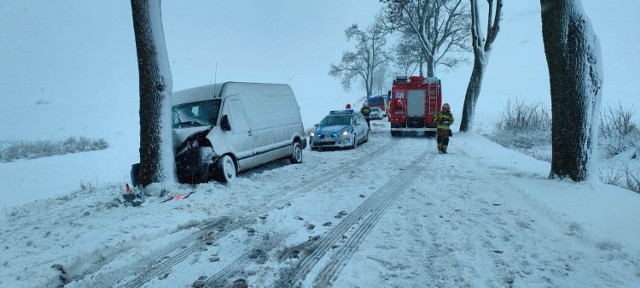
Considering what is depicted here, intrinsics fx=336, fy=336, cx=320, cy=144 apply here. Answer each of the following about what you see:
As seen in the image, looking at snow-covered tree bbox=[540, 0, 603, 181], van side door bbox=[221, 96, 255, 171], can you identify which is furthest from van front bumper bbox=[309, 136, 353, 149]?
snow-covered tree bbox=[540, 0, 603, 181]

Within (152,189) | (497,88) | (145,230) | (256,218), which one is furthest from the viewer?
(497,88)

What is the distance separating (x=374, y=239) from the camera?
4246 mm

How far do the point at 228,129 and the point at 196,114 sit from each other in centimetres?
104

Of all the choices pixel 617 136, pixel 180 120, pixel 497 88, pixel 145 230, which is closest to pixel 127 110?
pixel 180 120

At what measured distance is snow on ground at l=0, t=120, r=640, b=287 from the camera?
11.1 ft

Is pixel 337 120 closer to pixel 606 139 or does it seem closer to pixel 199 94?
pixel 199 94

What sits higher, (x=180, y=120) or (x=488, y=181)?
(x=180, y=120)

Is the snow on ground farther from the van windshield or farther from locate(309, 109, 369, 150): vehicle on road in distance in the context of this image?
locate(309, 109, 369, 150): vehicle on road in distance

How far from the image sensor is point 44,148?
16484 mm

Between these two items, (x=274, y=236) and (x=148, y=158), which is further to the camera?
(x=148, y=158)

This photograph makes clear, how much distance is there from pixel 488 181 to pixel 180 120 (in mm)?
7155

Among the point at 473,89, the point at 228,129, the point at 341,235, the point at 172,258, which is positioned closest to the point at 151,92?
the point at 228,129

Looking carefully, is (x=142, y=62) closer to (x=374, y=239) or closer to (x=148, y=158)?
(x=148, y=158)

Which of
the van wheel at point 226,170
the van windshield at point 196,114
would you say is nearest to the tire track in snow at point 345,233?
the van wheel at point 226,170
